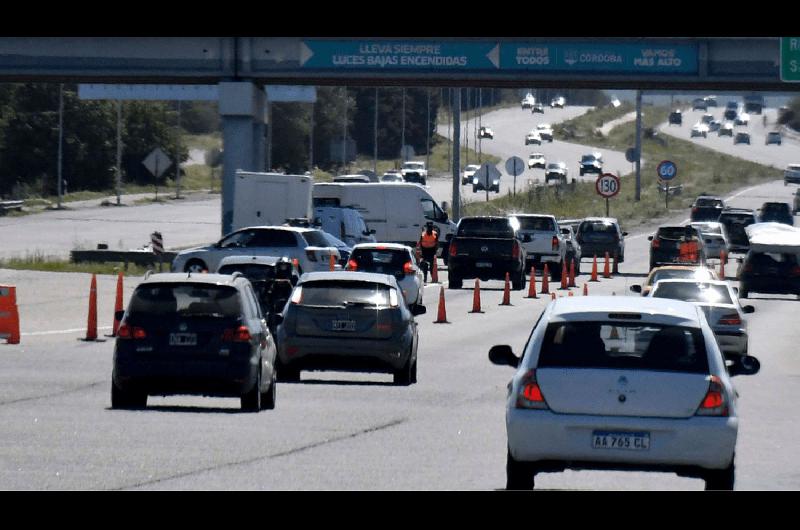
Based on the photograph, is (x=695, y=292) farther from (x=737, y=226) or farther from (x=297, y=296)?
(x=737, y=226)

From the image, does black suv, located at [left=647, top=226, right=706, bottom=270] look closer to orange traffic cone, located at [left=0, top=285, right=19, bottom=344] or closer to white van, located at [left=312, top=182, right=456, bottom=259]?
white van, located at [left=312, top=182, right=456, bottom=259]

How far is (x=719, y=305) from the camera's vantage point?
89.0 ft

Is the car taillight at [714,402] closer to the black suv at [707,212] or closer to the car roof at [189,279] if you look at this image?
the car roof at [189,279]

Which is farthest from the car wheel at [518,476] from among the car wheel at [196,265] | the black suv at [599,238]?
the black suv at [599,238]

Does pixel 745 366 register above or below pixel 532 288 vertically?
above

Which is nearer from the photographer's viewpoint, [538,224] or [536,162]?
[538,224]

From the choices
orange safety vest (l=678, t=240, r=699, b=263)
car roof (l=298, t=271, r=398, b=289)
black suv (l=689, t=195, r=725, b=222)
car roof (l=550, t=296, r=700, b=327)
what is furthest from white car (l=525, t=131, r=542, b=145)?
car roof (l=550, t=296, r=700, b=327)

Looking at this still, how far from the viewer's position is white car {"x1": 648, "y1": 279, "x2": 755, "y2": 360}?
26688 millimetres

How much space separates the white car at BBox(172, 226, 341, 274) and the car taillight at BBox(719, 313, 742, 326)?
12.3 m

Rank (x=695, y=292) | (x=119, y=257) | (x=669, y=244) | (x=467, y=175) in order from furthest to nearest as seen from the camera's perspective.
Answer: (x=467, y=175), (x=669, y=244), (x=119, y=257), (x=695, y=292)

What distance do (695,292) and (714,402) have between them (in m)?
15.8

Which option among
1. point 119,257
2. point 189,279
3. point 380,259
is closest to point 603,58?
point 119,257
